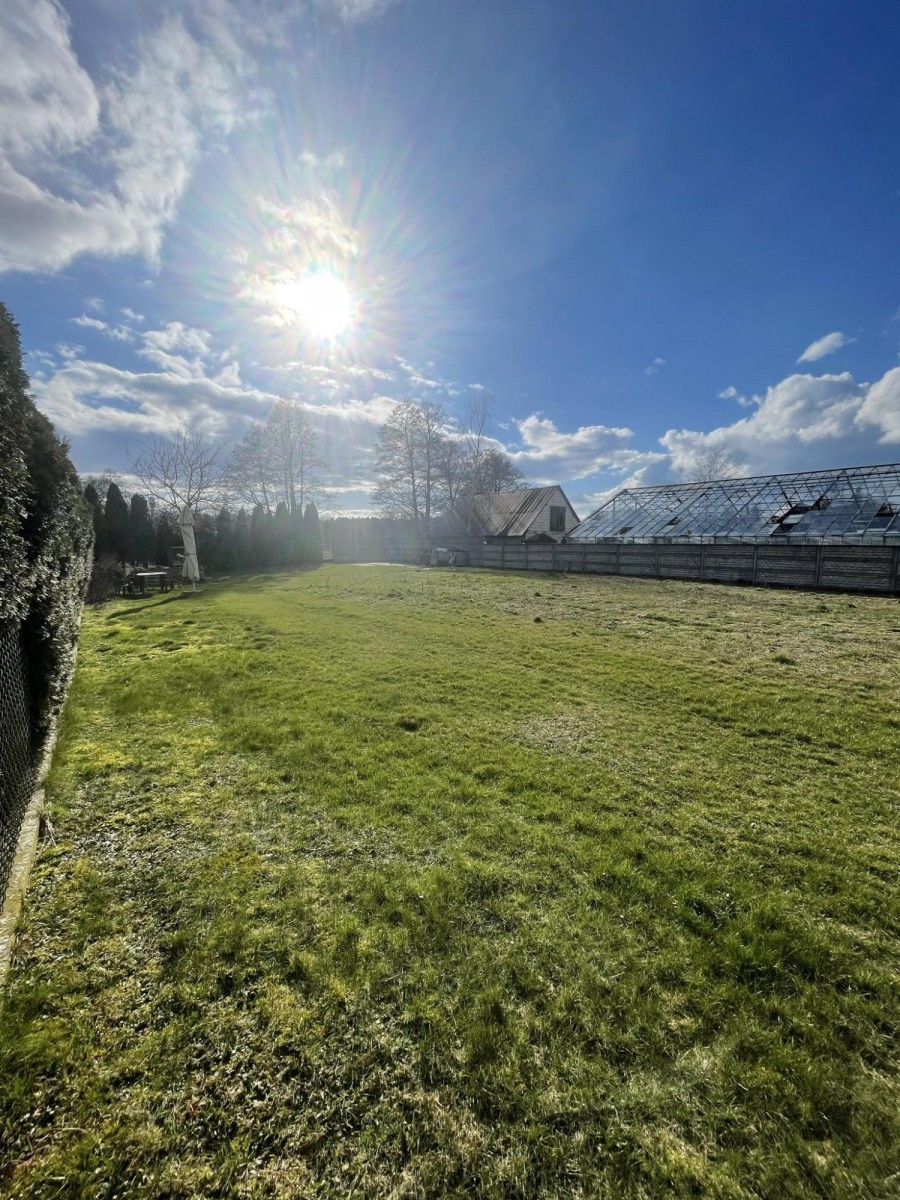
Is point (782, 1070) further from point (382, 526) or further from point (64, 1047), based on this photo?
point (382, 526)

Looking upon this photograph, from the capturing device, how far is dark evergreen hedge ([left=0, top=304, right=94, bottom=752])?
3.00 m

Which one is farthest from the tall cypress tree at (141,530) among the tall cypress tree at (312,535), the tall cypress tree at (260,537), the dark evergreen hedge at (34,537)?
the dark evergreen hedge at (34,537)

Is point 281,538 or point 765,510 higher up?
point 765,510

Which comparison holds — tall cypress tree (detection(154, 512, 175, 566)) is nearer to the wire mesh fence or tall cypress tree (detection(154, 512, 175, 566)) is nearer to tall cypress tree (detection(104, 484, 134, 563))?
tall cypress tree (detection(104, 484, 134, 563))

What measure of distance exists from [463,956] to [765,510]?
22564 mm

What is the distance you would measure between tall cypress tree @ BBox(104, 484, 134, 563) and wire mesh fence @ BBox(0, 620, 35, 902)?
20.0 metres

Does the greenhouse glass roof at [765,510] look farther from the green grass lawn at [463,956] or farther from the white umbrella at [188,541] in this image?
the white umbrella at [188,541]

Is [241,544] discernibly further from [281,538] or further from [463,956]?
[463,956]

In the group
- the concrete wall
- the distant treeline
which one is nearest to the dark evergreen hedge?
the distant treeline

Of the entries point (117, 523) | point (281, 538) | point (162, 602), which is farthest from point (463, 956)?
point (281, 538)

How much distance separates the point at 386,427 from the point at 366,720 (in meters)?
33.5

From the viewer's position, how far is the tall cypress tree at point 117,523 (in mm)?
20203

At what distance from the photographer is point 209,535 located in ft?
81.1

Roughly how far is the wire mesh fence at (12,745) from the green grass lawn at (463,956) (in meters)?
0.25
